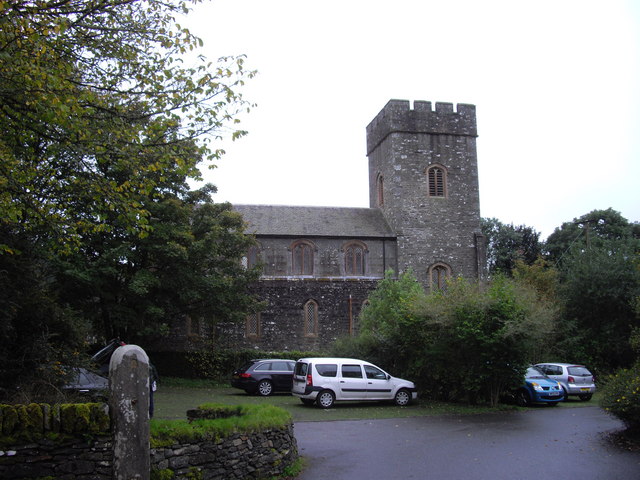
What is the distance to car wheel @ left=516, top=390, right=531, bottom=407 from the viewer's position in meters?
20.0

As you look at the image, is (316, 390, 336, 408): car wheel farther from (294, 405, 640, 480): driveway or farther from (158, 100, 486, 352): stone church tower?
(158, 100, 486, 352): stone church tower

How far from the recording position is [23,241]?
11820 mm

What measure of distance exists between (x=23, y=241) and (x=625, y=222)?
5364 centimetres

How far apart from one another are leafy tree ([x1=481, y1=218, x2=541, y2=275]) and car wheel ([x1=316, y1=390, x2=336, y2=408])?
1528 inches

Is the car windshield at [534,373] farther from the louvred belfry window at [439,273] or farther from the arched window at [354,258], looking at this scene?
the arched window at [354,258]

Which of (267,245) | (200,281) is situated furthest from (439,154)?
(200,281)

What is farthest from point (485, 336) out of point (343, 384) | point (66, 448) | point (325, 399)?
point (66, 448)

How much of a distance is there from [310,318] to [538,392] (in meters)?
16.6

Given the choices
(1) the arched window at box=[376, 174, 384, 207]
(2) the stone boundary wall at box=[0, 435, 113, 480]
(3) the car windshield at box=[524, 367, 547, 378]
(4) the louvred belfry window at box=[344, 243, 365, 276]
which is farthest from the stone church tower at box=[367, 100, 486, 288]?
(2) the stone boundary wall at box=[0, 435, 113, 480]

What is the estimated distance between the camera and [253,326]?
34156 millimetres

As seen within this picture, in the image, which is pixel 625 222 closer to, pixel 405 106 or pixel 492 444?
pixel 405 106

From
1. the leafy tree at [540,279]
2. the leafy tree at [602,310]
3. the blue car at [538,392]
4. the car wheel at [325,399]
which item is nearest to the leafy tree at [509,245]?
the leafy tree at [540,279]

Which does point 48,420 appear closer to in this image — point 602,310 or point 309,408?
point 309,408

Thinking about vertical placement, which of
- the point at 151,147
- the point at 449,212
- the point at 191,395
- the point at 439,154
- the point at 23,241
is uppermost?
the point at 439,154
